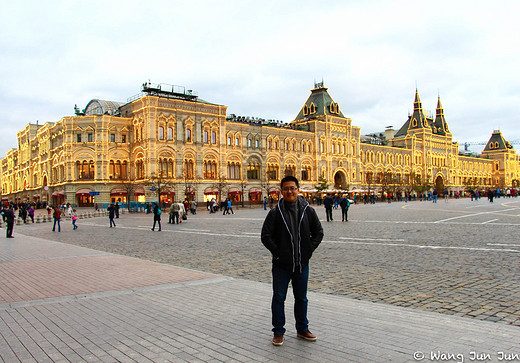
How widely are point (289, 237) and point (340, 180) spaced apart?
80.9m

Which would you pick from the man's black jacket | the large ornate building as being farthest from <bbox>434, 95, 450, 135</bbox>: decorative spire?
the man's black jacket

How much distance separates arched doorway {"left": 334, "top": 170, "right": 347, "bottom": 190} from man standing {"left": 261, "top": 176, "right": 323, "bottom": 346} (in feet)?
259

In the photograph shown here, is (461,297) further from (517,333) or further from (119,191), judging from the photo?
(119,191)

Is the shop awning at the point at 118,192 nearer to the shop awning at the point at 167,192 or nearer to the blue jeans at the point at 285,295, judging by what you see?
the shop awning at the point at 167,192

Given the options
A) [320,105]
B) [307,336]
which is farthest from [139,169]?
[307,336]

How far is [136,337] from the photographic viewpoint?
5441mm

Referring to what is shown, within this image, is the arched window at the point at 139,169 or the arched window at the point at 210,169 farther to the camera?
the arched window at the point at 210,169

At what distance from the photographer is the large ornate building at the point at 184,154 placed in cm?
6012

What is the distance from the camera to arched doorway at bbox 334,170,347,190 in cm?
8350

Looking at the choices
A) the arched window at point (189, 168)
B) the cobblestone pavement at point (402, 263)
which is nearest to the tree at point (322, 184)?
the arched window at point (189, 168)

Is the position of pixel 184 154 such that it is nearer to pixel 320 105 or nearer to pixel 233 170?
pixel 233 170

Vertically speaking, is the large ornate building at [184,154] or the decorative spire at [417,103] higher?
the decorative spire at [417,103]

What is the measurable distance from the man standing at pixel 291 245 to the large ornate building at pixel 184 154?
50650 mm

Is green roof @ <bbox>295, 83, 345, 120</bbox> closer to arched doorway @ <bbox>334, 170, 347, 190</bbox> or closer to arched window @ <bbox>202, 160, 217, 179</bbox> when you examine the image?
arched doorway @ <bbox>334, 170, 347, 190</bbox>
